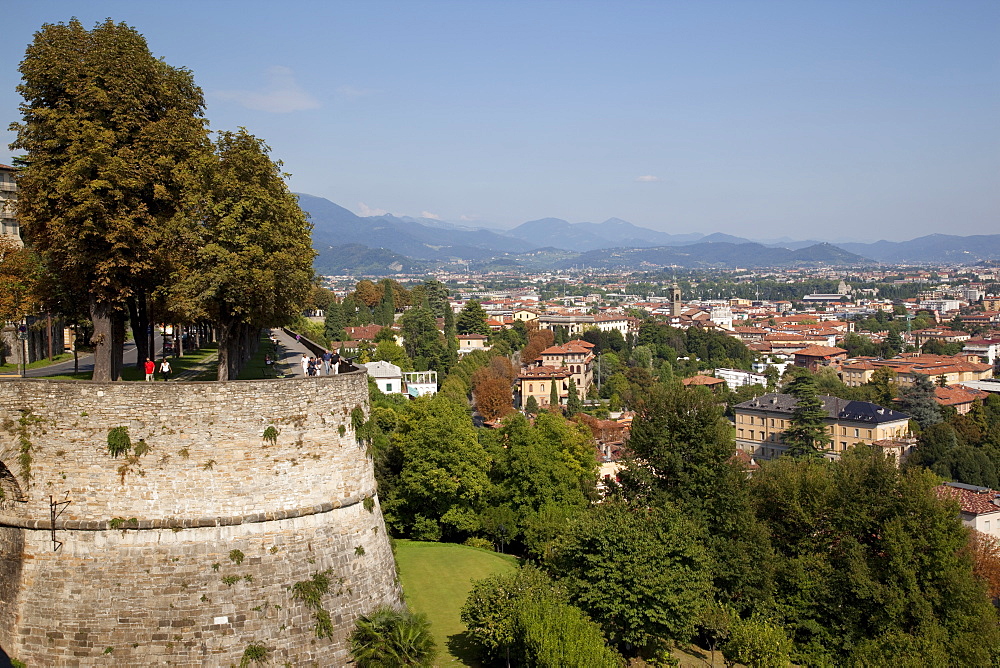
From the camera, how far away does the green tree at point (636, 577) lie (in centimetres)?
2069

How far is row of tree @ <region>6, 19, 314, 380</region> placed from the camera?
1775 centimetres

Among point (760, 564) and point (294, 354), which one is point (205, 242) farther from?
point (760, 564)

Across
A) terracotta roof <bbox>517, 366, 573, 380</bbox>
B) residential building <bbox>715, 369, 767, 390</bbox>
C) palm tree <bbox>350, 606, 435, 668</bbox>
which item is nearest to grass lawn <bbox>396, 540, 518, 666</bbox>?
palm tree <bbox>350, 606, 435, 668</bbox>

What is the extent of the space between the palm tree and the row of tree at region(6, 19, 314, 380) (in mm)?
6565

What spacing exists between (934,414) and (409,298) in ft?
234

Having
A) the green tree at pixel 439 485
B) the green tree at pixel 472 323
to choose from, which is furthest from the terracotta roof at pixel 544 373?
the green tree at pixel 439 485

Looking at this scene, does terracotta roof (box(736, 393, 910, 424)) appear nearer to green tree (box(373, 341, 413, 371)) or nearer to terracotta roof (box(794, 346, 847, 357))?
green tree (box(373, 341, 413, 371))

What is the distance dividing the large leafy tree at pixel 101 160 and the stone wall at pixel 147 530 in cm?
394

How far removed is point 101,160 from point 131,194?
1.04 m

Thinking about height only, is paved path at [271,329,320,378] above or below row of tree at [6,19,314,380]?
below

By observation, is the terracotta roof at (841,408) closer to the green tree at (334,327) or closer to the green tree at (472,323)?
the green tree at (472,323)

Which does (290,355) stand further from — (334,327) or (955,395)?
(955,395)

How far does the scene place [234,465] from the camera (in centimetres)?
1553

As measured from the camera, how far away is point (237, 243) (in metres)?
18.4
